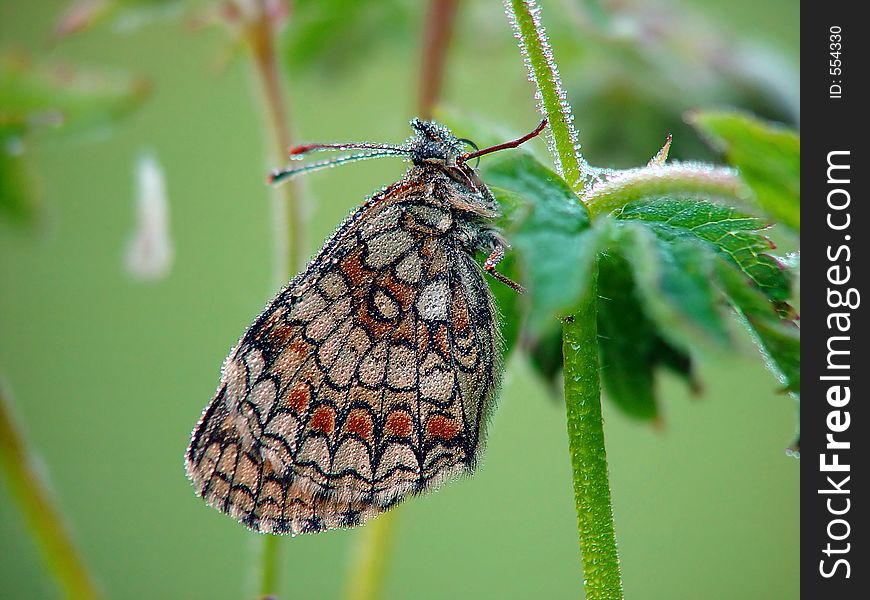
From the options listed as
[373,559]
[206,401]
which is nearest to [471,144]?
[373,559]

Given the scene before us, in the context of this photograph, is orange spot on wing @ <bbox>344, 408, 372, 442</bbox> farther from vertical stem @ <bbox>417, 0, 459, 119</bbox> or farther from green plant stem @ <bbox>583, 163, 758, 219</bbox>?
vertical stem @ <bbox>417, 0, 459, 119</bbox>

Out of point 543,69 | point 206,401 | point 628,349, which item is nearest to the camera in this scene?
point 543,69

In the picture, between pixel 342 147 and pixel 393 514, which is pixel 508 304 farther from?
pixel 393 514

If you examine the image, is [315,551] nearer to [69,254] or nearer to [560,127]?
[69,254]

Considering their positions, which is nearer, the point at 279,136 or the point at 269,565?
the point at 269,565

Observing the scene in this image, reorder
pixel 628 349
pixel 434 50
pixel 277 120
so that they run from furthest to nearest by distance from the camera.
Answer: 1. pixel 434 50
2. pixel 277 120
3. pixel 628 349
